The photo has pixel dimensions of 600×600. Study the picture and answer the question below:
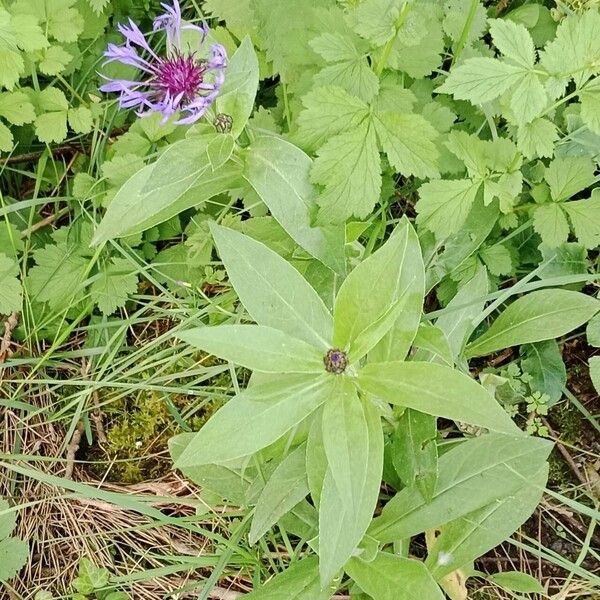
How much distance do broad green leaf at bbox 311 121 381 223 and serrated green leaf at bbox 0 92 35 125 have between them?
1029mm

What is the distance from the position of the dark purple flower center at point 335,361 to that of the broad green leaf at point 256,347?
19 millimetres

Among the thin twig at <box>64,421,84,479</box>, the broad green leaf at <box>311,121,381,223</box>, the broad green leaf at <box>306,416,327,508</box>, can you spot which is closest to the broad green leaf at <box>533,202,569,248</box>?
the broad green leaf at <box>311,121,381,223</box>

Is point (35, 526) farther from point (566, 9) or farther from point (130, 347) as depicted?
point (566, 9)

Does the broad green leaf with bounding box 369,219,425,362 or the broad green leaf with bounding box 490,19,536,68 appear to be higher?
the broad green leaf with bounding box 490,19,536,68

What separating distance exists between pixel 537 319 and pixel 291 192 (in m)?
0.71

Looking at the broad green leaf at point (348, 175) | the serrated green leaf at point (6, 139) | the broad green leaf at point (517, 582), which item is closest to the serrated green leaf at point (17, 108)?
the serrated green leaf at point (6, 139)

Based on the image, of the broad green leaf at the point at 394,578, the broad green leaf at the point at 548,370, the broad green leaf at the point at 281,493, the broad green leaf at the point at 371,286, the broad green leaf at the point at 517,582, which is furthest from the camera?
the broad green leaf at the point at 548,370

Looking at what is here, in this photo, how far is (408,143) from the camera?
163cm

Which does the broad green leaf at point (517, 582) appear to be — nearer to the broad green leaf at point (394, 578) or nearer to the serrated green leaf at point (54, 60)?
the broad green leaf at point (394, 578)

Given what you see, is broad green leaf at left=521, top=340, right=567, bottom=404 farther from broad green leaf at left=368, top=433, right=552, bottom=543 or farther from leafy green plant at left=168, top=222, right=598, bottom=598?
broad green leaf at left=368, top=433, right=552, bottom=543

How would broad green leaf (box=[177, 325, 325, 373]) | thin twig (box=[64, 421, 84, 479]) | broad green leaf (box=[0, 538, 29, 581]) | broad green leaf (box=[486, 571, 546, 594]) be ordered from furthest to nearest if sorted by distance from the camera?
thin twig (box=[64, 421, 84, 479]), broad green leaf (box=[0, 538, 29, 581]), broad green leaf (box=[486, 571, 546, 594]), broad green leaf (box=[177, 325, 325, 373])

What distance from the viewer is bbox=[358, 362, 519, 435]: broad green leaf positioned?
4.38 ft

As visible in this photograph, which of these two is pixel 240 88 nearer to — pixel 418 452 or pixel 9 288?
pixel 418 452

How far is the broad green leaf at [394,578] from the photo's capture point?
156 centimetres
